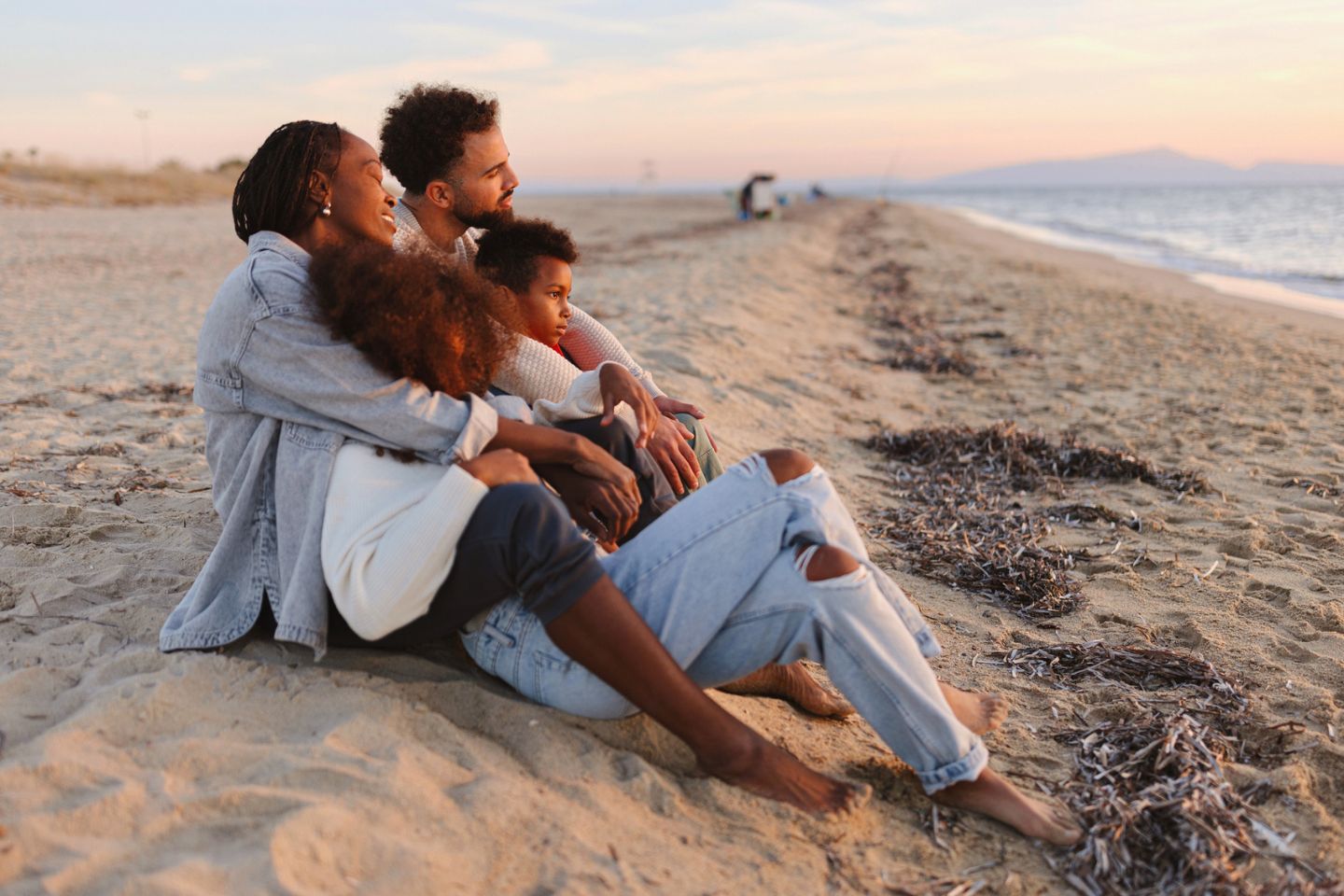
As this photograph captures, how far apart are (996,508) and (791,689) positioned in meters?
2.15

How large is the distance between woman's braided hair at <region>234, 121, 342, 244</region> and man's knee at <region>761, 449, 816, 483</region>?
51.2 inches

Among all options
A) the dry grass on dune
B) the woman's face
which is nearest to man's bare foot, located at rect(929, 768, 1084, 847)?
the woman's face

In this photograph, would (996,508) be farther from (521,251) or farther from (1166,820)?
(521,251)

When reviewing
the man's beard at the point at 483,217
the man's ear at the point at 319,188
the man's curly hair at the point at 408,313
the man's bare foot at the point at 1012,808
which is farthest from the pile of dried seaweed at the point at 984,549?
the man's ear at the point at 319,188

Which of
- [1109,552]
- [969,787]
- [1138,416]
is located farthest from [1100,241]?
[969,787]

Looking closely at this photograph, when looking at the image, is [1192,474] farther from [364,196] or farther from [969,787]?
[364,196]

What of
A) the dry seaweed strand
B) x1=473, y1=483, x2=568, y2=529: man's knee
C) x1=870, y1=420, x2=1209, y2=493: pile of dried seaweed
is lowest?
x1=870, y1=420, x2=1209, y2=493: pile of dried seaweed

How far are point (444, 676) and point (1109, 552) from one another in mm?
2786

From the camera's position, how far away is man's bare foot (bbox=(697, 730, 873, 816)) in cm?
214

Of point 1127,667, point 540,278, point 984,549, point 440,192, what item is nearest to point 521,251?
A: point 540,278

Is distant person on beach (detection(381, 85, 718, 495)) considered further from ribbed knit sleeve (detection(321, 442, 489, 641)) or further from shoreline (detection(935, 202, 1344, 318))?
shoreline (detection(935, 202, 1344, 318))

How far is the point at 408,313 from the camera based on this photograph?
2.21 m

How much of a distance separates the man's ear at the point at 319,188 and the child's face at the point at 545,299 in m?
0.75

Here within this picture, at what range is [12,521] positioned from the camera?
338 centimetres
